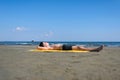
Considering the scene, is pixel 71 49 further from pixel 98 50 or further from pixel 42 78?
pixel 42 78

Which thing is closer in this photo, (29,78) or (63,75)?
(29,78)

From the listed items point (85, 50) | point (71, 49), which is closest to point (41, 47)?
point (71, 49)

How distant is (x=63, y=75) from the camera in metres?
6.66

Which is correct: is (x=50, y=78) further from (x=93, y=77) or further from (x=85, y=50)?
(x=85, y=50)

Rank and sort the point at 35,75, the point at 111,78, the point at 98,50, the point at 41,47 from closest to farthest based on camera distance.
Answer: the point at 111,78 < the point at 35,75 < the point at 98,50 < the point at 41,47

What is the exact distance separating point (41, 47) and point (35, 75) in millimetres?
12122

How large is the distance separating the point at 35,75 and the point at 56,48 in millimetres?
11834

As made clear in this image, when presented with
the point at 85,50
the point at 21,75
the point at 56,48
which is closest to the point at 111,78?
the point at 21,75

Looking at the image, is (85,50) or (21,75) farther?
(85,50)

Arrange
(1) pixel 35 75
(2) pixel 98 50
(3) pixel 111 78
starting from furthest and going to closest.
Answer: (2) pixel 98 50 → (1) pixel 35 75 → (3) pixel 111 78

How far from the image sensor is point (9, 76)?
21.4 ft

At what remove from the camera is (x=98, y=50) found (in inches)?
684

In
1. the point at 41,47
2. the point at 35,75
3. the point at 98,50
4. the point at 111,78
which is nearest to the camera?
the point at 111,78

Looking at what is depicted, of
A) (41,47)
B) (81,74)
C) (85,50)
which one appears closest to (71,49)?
(85,50)
